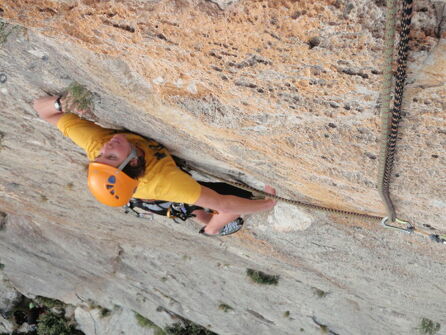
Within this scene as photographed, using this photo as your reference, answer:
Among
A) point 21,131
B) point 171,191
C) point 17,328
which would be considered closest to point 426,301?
point 171,191

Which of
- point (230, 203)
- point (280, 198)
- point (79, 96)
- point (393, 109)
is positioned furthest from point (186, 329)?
point (393, 109)

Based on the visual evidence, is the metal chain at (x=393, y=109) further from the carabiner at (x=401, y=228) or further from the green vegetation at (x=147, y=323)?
the green vegetation at (x=147, y=323)

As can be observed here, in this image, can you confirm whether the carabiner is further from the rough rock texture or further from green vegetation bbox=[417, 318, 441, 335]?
green vegetation bbox=[417, 318, 441, 335]

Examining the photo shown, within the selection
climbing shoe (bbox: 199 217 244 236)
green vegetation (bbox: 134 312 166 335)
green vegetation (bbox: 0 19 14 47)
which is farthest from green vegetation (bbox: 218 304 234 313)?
green vegetation (bbox: 0 19 14 47)

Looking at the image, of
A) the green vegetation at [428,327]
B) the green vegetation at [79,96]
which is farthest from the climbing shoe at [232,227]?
the green vegetation at [428,327]

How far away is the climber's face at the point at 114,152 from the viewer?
3076mm

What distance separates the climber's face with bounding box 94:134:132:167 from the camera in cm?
308

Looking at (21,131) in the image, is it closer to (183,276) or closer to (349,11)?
(349,11)

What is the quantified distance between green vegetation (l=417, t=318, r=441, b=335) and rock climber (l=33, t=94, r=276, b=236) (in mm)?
4164

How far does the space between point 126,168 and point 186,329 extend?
7.52 meters

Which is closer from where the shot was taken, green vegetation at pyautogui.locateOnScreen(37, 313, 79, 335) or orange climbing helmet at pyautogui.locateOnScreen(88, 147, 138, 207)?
orange climbing helmet at pyautogui.locateOnScreen(88, 147, 138, 207)

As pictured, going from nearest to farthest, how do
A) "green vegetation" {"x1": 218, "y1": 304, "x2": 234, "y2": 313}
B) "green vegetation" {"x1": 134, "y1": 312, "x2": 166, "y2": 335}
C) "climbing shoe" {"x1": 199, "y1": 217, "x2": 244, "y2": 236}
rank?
"climbing shoe" {"x1": 199, "y1": 217, "x2": 244, "y2": 236} → "green vegetation" {"x1": 218, "y1": 304, "x2": 234, "y2": 313} → "green vegetation" {"x1": 134, "y1": 312, "x2": 166, "y2": 335}

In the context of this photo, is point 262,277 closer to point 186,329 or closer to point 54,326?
point 186,329

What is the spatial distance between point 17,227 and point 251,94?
7.38 meters
